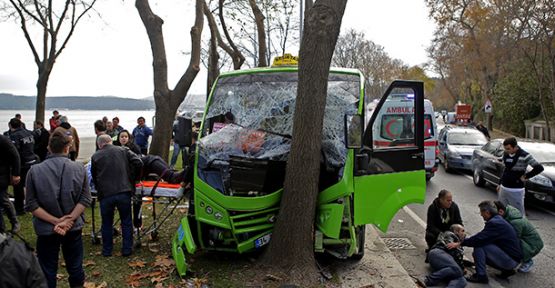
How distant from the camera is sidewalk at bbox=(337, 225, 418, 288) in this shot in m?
5.36

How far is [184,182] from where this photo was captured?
5.84m

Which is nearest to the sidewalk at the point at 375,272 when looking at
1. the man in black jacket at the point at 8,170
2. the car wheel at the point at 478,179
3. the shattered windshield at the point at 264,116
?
the shattered windshield at the point at 264,116

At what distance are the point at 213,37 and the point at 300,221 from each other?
11.2m

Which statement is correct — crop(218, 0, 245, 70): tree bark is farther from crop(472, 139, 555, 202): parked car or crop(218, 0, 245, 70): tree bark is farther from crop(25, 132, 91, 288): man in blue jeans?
crop(25, 132, 91, 288): man in blue jeans

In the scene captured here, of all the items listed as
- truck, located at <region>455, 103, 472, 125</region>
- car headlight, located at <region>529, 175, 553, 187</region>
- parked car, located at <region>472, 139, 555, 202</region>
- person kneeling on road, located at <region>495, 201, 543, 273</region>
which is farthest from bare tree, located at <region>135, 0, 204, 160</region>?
truck, located at <region>455, 103, 472, 125</region>

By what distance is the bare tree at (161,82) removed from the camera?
10492 millimetres

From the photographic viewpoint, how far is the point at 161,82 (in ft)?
35.1

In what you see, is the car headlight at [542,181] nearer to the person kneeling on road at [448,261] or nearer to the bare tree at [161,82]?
the person kneeling on road at [448,261]

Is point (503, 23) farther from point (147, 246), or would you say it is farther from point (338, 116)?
point (147, 246)

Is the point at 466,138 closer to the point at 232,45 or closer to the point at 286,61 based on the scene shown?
the point at 232,45

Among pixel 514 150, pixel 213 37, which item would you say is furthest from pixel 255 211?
pixel 213 37

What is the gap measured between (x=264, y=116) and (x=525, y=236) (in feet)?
12.7

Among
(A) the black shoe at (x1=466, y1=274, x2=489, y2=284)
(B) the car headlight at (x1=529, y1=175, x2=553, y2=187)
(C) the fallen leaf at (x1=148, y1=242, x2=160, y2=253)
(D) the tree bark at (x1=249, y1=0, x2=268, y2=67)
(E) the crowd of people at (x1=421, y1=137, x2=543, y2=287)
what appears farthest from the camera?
(D) the tree bark at (x1=249, y1=0, x2=268, y2=67)

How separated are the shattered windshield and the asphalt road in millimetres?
2290
